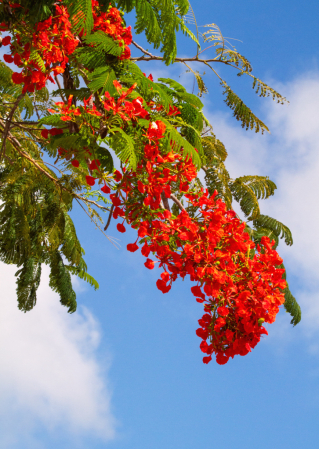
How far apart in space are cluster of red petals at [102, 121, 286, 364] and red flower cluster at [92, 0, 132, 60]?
0.75 m

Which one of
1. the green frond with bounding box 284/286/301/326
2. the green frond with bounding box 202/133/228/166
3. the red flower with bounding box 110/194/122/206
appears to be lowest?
the red flower with bounding box 110/194/122/206

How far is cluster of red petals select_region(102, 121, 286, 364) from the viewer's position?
2633 millimetres

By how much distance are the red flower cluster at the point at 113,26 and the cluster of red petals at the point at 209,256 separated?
75cm

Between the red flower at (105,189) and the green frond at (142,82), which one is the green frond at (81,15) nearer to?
the green frond at (142,82)

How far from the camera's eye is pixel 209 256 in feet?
8.71

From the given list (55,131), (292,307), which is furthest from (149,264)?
(292,307)

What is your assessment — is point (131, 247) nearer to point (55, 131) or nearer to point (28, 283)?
point (55, 131)

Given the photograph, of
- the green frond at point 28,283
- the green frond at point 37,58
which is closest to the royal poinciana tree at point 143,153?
the green frond at point 37,58

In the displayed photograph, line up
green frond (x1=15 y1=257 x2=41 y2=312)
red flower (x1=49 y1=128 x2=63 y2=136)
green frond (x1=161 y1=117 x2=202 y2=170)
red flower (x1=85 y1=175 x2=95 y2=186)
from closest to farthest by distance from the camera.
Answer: green frond (x1=161 y1=117 x2=202 y2=170)
red flower (x1=85 y1=175 x2=95 y2=186)
red flower (x1=49 y1=128 x2=63 y2=136)
green frond (x1=15 y1=257 x2=41 y2=312)

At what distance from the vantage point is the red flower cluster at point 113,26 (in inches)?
114

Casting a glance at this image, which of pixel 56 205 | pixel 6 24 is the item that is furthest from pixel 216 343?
pixel 56 205

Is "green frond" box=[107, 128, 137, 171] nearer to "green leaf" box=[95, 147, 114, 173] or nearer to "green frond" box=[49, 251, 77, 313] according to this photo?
"green leaf" box=[95, 147, 114, 173]

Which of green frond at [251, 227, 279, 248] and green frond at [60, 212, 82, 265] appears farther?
green frond at [251, 227, 279, 248]

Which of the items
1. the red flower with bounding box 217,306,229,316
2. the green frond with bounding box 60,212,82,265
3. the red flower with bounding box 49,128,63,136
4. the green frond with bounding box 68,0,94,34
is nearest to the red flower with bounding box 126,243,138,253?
the red flower with bounding box 217,306,229,316
